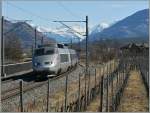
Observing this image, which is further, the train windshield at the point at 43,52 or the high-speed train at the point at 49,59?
the train windshield at the point at 43,52

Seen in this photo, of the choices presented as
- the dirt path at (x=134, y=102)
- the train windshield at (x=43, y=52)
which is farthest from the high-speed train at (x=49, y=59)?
the dirt path at (x=134, y=102)

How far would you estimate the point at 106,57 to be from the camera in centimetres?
9250

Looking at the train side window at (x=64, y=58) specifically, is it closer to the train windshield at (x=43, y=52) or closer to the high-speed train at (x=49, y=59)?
the high-speed train at (x=49, y=59)

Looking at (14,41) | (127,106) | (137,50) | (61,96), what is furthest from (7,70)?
(137,50)

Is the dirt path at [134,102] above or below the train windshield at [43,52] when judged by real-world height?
below

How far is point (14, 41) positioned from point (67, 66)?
3979 cm

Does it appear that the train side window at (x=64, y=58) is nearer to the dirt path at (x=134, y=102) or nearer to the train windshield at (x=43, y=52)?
the train windshield at (x=43, y=52)

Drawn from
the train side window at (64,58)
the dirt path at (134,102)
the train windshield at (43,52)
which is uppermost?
the train windshield at (43,52)

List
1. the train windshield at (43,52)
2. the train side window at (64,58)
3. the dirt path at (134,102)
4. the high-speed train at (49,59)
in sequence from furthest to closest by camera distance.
Answer: 1. the train side window at (64,58)
2. the train windshield at (43,52)
3. the high-speed train at (49,59)
4. the dirt path at (134,102)

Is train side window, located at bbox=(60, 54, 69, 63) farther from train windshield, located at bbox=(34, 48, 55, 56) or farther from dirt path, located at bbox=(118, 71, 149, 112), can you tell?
dirt path, located at bbox=(118, 71, 149, 112)

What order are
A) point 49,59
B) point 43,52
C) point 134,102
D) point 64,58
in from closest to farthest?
point 134,102 < point 49,59 < point 43,52 < point 64,58

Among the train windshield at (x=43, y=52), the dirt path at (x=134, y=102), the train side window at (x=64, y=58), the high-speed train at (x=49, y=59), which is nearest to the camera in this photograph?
the dirt path at (x=134, y=102)

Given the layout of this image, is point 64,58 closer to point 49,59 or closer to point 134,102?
point 49,59

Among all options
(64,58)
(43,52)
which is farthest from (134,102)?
(64,58)
